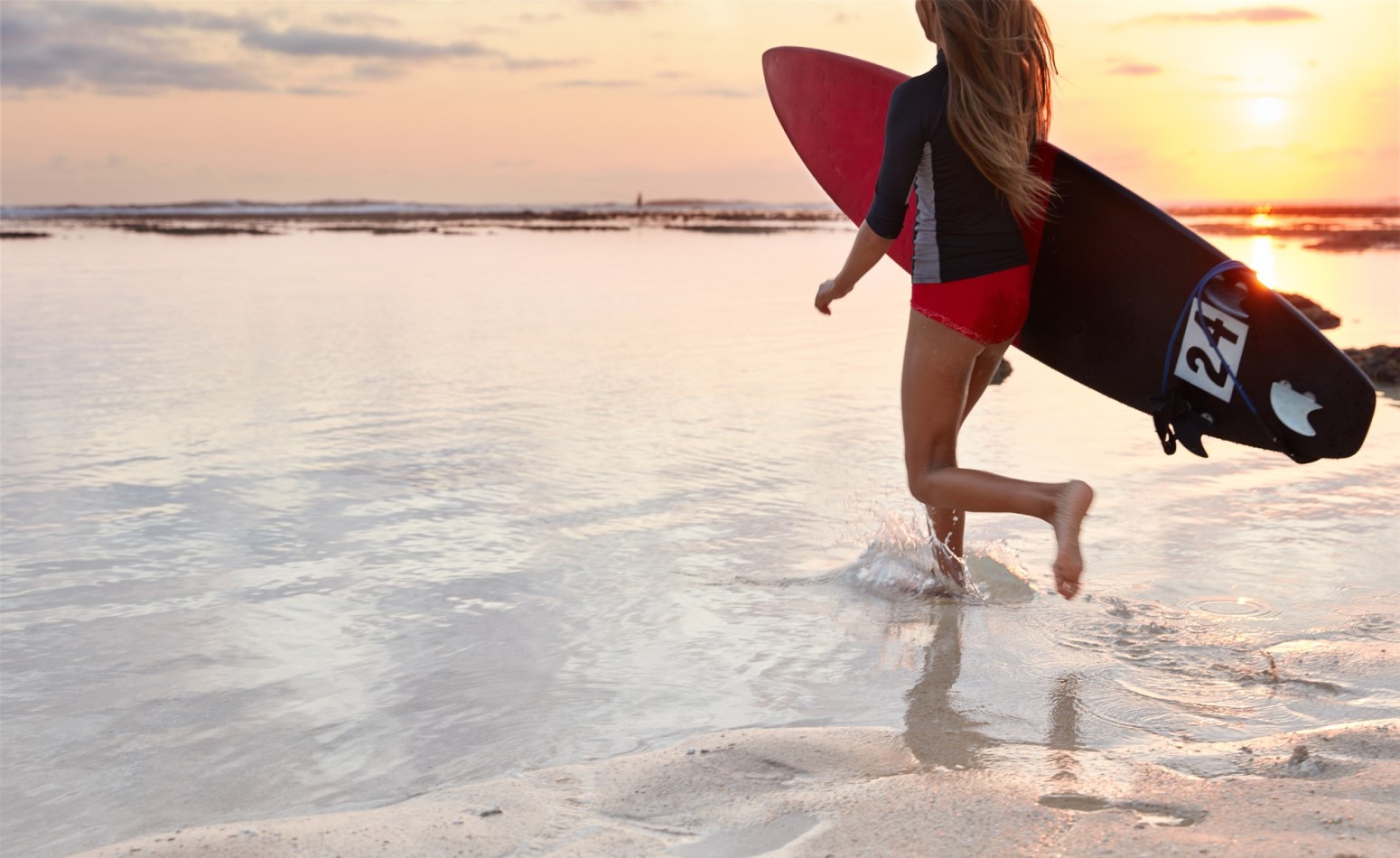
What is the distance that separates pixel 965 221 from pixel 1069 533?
3.02ft

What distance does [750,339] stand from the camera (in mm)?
10945

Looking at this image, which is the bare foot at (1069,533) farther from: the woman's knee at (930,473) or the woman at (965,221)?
the woman's knee at (930,473)

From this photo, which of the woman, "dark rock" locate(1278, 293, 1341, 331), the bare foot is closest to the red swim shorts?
the woman

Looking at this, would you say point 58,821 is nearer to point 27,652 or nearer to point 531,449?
point 27,652

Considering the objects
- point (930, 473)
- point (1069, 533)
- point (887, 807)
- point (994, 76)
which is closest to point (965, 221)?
point (994, 76)

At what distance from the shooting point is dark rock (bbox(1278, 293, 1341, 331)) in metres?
10.6

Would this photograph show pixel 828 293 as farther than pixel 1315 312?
No

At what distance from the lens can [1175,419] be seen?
3.89m

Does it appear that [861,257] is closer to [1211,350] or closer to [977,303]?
[977,303]

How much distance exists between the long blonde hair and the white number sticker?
92 cm

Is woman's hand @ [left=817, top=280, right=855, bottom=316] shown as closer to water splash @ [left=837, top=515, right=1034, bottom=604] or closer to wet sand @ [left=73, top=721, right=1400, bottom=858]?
water splash @ [left=837, top=515, right=1034, bottom=604]

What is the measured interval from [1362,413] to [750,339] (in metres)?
7.43

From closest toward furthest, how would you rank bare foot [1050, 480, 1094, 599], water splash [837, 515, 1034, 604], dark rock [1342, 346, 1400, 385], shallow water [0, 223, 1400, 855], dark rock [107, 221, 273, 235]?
1. shallow water [0, 223, 1400, 855]
2. bare foot [1050, 480, 1094, 599]
3. water splash [837, 515, 1034, 604]
4. dark rock [1342, 346, 1400, 385]
5. dark rock [107, 221, 273, 235]

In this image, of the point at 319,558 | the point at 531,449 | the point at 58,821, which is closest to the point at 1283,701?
the point at 58,821
